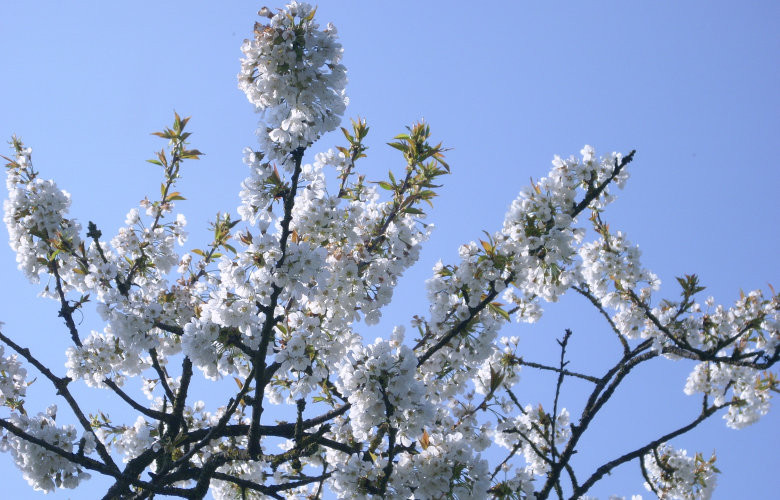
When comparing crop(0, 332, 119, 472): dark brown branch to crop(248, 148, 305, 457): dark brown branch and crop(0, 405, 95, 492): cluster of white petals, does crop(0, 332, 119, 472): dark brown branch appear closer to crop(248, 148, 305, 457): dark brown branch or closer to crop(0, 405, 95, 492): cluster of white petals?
crop(0, 405, 95, 492): cluster of white petals

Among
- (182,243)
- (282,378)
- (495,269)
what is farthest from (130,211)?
(495,269)

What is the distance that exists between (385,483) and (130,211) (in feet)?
12.3

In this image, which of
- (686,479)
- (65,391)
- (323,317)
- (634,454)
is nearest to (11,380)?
(65,391)

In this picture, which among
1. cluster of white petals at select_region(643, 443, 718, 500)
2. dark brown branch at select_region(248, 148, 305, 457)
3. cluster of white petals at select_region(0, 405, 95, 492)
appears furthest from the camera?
cluster of white petals at select_region(643, 443, 718, 500)

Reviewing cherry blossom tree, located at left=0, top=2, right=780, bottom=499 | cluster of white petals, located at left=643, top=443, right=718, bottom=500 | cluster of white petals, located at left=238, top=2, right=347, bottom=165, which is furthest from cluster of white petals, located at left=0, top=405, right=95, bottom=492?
cluster of white petals, located at left=643, top=443, right=718, bottom=500

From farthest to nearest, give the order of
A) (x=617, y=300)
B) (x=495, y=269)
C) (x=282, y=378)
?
(x=617, y=300) → (x=282, y=378) → (x=495, y=269)

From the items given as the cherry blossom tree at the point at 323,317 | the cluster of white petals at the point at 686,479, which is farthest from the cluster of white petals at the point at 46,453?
the cluster of white petals at the point at 686,479

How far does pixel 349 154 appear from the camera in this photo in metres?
5.45

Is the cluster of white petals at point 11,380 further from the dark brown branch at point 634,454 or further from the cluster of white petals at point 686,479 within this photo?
the cluster of white petals at point 686,479

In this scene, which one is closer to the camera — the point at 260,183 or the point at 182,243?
the point at 260,183

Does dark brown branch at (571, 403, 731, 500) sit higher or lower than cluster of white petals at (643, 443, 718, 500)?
lower

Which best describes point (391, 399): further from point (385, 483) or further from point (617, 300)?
point (617, 300)

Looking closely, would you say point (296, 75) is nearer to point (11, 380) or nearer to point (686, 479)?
point (11, 380)

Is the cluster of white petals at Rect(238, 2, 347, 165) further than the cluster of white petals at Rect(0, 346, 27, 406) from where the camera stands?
No
